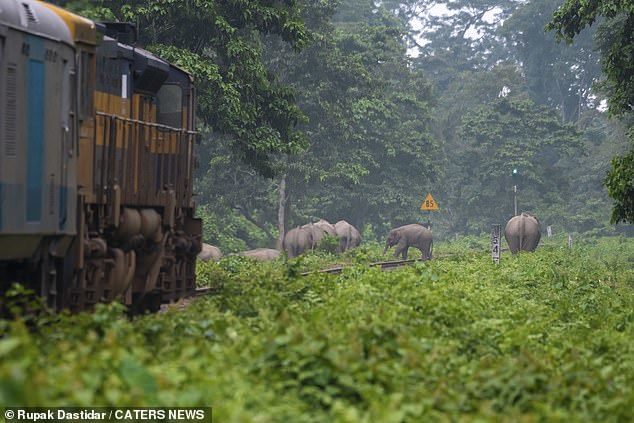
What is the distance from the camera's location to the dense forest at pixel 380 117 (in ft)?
87.7

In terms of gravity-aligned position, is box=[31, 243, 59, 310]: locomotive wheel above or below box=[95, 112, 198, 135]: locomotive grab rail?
below

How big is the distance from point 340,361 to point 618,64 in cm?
1615

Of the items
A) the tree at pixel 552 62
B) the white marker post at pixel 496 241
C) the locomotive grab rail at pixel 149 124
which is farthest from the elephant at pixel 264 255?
the tree at pixel 552 62

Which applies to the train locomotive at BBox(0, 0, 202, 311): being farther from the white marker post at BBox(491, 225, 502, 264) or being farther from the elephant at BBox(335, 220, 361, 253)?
the elephant at BBox(335, 220, 361, 253)

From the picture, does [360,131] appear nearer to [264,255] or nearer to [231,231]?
[231,231]

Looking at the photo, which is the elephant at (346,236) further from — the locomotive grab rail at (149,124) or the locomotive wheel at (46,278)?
the locomotive wheel at (46,278)

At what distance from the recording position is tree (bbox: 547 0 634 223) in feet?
69.6

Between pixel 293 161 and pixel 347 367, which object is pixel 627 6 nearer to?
pixel 347 367

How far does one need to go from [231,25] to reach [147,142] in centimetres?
1159

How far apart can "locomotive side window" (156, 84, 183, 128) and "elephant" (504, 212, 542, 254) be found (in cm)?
2858

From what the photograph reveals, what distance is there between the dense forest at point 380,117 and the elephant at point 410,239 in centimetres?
503

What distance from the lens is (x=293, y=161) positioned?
162 ft

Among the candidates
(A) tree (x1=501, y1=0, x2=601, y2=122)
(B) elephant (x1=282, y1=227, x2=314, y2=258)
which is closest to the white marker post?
(B) elephant (x1=282, y1=227, x2=314, y2=258)

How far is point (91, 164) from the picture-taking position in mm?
14484
